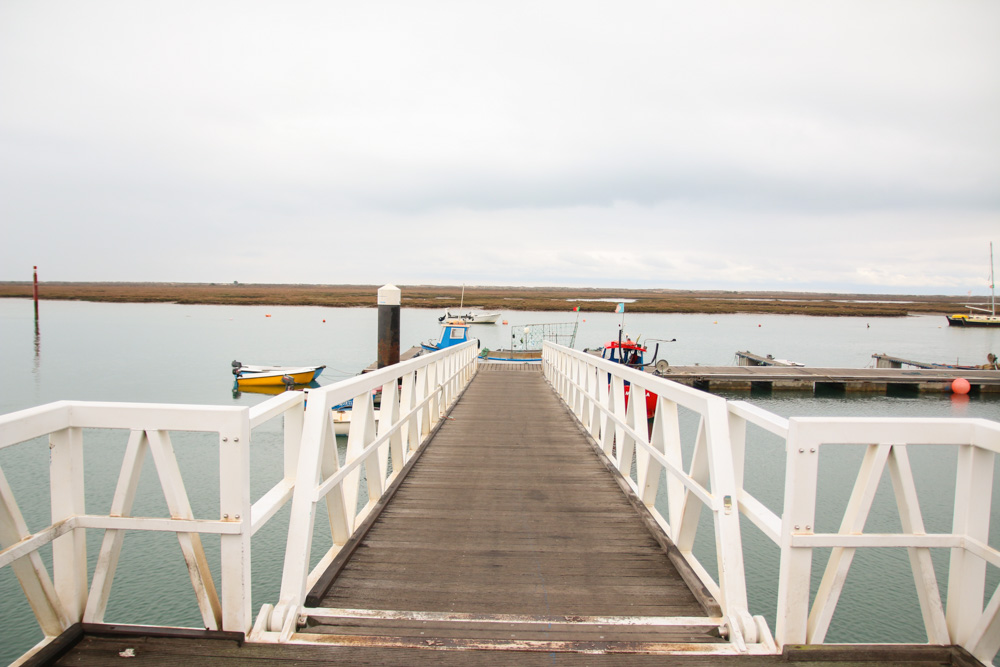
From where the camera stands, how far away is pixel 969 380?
25719mm

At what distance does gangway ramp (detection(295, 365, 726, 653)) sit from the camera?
285 cm

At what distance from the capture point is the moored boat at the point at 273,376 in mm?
24234

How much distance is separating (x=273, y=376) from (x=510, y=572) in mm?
Answer: 23506

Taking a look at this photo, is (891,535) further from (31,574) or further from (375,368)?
(375,368)

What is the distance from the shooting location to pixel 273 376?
984 inches

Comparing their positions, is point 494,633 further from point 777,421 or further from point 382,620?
point 777,421

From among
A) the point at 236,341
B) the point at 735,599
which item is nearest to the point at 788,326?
the point at 236,341

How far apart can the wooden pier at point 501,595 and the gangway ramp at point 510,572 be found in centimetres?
1

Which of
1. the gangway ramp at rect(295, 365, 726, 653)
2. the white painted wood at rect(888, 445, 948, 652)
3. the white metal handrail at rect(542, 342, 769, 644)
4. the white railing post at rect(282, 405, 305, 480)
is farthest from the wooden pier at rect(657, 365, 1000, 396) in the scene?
the white railing post at rect(282, 405, 305, 480)

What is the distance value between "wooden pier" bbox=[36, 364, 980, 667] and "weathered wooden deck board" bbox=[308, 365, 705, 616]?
0.01 metres

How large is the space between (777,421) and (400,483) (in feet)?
12.3

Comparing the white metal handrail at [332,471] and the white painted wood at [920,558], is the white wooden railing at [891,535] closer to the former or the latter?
the white painted wood at [920,558]

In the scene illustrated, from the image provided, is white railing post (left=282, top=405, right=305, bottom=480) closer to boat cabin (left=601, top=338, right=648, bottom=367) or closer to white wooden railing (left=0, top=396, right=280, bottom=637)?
white wooden railing (left=0, top=396, right=280, bottom=637)

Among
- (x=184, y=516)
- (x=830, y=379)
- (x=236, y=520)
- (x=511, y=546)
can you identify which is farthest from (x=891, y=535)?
(x=830, y=379)
